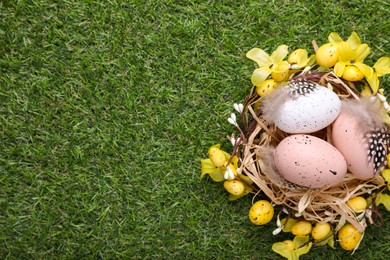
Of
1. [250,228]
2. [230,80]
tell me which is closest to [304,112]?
[230,80]

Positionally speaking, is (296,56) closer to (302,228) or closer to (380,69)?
(380,69)

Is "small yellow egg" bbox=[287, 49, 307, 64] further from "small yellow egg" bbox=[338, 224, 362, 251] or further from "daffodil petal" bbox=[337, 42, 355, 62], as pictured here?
"small yellow egg" bbox=[338, 224, 362, 251]

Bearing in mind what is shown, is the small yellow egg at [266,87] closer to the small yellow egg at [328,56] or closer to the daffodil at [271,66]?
the daffodil at [271,66]

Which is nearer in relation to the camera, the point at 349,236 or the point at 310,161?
the point at 310,161

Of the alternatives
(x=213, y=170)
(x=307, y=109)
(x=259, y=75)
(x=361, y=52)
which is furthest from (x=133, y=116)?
(x=361, y=52)

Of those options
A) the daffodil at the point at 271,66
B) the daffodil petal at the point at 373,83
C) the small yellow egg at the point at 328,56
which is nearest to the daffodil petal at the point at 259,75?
the daffodil at the point at 271,66

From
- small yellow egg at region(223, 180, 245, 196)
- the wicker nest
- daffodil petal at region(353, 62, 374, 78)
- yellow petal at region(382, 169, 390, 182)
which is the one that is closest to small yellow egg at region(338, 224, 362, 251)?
the wicker nest

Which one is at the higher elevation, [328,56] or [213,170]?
[328,56]

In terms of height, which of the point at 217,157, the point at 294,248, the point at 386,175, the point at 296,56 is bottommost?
the point at 294,248
